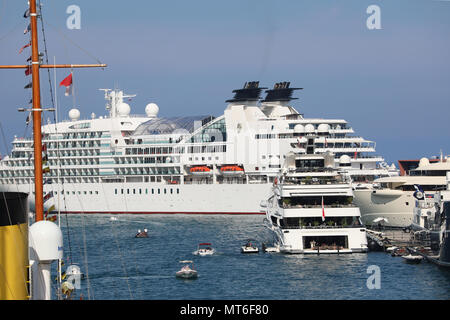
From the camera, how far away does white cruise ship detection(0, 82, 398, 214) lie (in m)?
91.2

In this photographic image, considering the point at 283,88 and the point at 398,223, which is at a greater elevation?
the point at 283,88

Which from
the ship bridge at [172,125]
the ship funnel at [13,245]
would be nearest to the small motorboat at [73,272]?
the ship funnel at [13,245]

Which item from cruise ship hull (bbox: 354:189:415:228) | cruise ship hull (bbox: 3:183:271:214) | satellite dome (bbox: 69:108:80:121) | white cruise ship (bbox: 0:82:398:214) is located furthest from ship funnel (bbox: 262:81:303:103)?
cruise ship hull (bbox: 354:189:415:228)

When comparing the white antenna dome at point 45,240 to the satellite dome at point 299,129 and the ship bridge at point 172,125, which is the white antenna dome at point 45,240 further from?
the ship bridge at point 172,125

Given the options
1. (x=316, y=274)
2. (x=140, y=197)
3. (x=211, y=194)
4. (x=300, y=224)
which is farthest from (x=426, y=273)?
(x=140, y=197)

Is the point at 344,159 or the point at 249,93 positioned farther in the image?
the point at 249,93

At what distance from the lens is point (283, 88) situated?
4018 inches

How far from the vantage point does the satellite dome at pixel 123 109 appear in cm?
10800

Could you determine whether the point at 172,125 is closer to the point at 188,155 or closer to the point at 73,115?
the point at 188,155

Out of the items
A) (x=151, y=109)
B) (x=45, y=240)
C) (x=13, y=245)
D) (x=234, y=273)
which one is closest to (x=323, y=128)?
(x=151, y=109)

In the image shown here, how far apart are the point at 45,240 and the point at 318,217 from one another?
38.3 meters

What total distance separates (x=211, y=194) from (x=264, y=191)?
6563 millimetres

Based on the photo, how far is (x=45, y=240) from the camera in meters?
12.2
